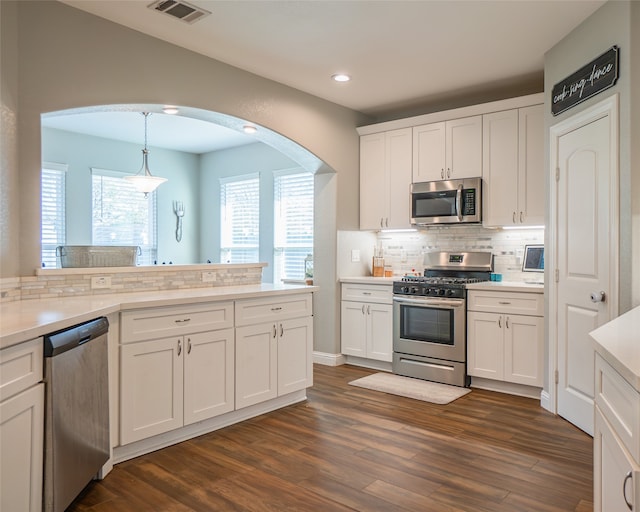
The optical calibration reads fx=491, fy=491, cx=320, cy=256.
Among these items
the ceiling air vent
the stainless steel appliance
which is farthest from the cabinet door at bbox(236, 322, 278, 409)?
the ceiling air vent

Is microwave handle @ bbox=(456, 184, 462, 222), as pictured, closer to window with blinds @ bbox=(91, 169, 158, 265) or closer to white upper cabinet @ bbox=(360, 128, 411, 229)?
white upper cabinet @ bbox=(360, 128, 411, 229)

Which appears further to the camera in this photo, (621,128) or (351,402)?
(351,402)

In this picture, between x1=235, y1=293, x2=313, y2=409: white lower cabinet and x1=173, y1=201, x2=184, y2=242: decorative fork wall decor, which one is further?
x1=173, y1=201, x2=184, y2=242: decorative fork wall decor

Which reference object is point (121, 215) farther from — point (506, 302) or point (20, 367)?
point (20, 367)

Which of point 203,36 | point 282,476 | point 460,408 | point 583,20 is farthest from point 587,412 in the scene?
point 203,36

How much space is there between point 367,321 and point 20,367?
359 cm

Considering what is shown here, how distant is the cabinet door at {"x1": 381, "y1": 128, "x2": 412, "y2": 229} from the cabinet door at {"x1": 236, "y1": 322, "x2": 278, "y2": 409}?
2115mm

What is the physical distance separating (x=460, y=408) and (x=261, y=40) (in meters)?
3.13

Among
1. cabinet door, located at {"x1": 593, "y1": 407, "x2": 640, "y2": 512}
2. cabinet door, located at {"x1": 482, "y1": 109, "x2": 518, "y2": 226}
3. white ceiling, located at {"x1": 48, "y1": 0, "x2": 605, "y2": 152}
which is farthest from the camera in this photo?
cabinet door, located at {"x1": 482, "y1": 109, "x2": 518, "y2": 226}

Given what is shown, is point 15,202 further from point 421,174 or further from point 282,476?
point 421,174

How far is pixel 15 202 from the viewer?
9.24 ft

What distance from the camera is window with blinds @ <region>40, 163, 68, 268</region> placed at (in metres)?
6.25

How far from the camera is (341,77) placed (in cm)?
436

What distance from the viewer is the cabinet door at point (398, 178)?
5.09 m
